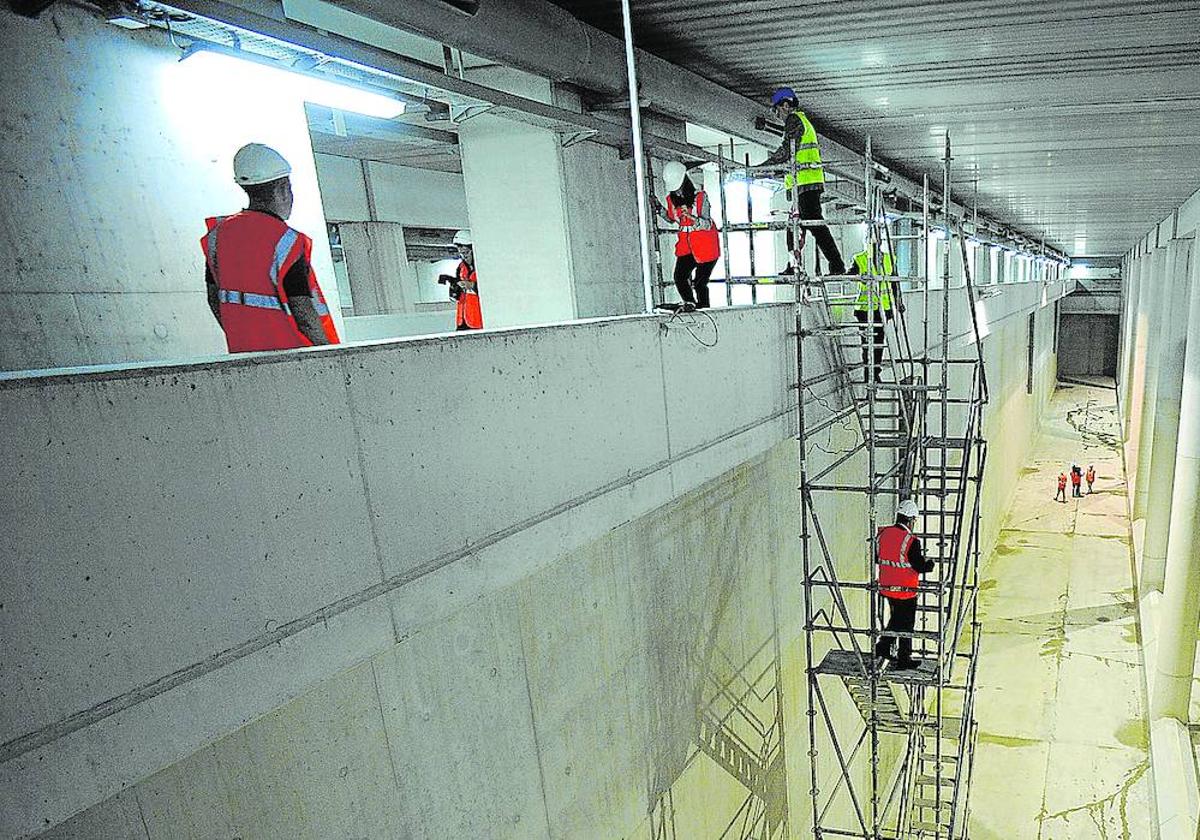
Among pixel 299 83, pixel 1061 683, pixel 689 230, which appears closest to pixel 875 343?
pixel 689 230

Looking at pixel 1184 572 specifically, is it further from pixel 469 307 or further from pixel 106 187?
pixel 106 187

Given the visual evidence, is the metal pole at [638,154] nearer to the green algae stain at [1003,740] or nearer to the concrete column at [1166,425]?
the green algae stain at [1003,740]

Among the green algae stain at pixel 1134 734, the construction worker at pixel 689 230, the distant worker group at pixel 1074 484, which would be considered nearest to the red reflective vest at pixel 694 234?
the construction worker at pixel 689 230

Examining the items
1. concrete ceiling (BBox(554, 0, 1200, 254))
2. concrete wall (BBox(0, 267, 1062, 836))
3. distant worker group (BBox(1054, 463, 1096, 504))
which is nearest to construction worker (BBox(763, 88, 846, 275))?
concrete ceiling (BBox(554, 0, 1200, 254))

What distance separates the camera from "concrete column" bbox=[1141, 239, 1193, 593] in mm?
16109

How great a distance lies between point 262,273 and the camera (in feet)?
11.6

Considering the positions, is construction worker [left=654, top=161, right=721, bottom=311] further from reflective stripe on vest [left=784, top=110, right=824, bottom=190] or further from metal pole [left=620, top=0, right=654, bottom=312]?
metal pole [left=620, top=0, right=654, bottom=312]

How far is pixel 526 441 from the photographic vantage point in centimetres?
382

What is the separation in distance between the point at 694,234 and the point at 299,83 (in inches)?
145

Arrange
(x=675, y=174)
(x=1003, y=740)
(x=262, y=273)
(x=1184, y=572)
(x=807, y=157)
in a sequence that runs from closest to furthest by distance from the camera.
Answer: (x=262, y=273) → (x=807, y=157) → (x=675, y=174) → (x=1184, y=572) → (x=1003, y=740)

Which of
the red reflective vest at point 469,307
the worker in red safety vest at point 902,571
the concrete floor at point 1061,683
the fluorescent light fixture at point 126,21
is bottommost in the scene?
the concrete floor at point 1061,683

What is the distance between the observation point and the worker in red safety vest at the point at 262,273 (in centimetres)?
352

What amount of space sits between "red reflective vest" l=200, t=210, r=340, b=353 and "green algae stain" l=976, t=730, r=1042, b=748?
45.8 ft

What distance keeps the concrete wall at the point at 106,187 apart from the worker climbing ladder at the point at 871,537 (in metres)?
4.56
